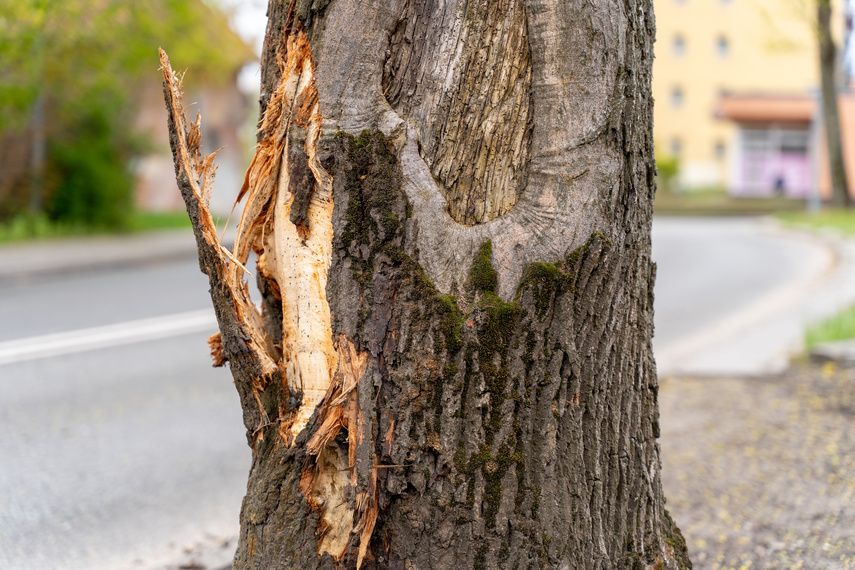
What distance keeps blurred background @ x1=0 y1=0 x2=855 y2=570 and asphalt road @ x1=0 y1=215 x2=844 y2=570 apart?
0.02 metres

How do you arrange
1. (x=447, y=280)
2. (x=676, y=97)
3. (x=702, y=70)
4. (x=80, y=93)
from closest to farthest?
(x=447, y=280) < (x=80, y=93) < (x=702, y=70) < (x=676, y=97)

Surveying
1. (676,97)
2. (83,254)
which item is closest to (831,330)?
(83,254)

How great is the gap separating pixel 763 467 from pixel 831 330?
9.89 feet

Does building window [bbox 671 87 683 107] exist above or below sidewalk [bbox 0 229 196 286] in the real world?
above

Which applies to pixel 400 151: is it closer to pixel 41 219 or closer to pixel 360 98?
pixel 360 98

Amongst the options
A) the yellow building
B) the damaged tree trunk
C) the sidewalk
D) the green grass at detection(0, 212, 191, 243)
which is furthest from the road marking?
the yellow building

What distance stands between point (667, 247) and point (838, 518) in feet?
45.6

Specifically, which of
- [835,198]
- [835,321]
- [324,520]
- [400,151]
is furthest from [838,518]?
[835,198]

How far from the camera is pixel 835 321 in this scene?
6215 millimetres

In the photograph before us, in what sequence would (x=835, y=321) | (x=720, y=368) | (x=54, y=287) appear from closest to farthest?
(x=720, y=368) < (x=835, y=321) < (x=54, y=287)

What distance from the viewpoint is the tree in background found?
12273 millimetres

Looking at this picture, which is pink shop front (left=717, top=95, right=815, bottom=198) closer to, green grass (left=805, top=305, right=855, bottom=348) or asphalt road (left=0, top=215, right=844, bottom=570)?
asphalt road (left=0, top=215, right=844, bottom=570)

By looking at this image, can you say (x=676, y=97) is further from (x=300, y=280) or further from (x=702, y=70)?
(x=300, y=280)

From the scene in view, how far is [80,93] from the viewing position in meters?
14.9
